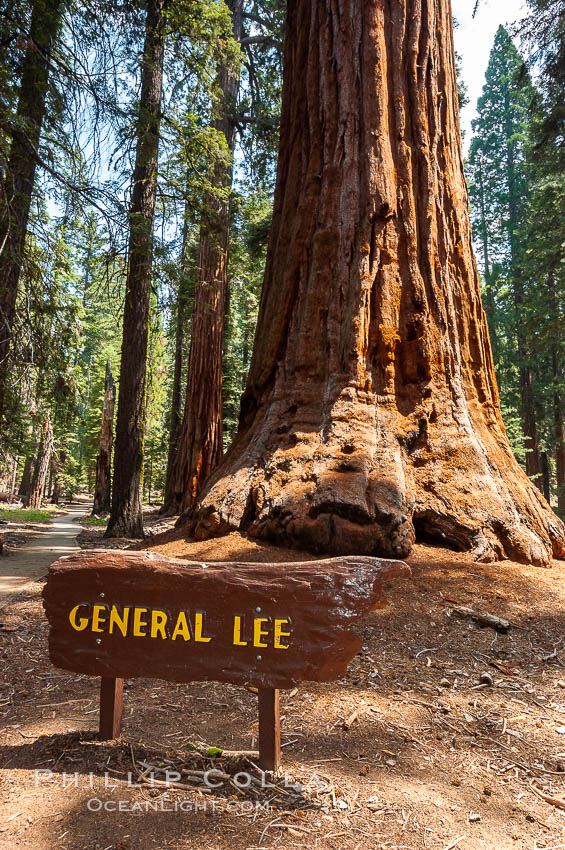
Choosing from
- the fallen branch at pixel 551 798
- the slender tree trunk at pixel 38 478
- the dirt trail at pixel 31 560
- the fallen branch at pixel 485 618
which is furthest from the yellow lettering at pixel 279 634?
the slender tree trunk at pixel 38 478

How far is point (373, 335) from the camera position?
4.95m

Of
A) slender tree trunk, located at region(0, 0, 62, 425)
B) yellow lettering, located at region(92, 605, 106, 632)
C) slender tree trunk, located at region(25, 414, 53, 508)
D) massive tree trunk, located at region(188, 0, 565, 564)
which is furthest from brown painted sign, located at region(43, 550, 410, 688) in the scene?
slender tree trunk, located at region(25, 414, 53, 508)

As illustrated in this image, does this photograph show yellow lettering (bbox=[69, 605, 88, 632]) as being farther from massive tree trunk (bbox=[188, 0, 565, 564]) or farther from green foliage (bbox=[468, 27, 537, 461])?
green foliage (bbox=[468, 27, 537, 461])

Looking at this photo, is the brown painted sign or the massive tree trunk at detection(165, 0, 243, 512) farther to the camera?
the massive tree trunk at detection(165, 0, 243, 512)

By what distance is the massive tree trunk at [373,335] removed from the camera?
168 inches

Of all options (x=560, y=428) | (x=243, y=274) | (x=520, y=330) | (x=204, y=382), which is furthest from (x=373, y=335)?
(x=560, y=428)

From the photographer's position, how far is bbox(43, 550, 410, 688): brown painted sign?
204 centimetres

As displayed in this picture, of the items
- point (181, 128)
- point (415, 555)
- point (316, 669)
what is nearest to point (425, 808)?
point (316, 669)

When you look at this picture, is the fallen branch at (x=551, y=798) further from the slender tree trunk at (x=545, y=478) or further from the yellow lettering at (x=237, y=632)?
the slender tree trunk at (x=545, y=478)

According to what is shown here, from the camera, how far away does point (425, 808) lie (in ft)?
6.26

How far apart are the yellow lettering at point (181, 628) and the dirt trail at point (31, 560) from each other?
3.51 meters

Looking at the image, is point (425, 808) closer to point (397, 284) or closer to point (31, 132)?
point (397, 284)

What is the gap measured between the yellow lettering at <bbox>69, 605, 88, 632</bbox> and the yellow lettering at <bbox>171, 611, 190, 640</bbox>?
42cm

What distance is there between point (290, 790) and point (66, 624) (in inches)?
45.2
